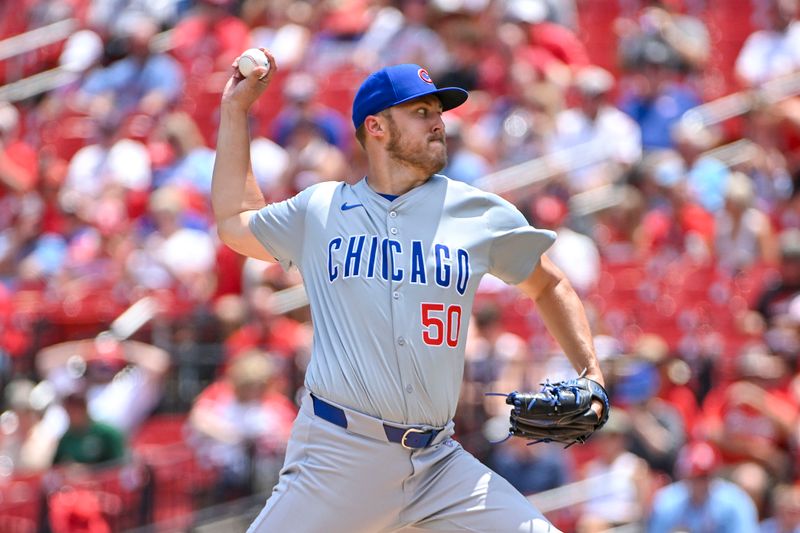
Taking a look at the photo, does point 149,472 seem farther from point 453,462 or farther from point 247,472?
point 453,462

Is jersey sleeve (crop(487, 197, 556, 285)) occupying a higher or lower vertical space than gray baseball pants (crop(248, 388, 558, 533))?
higher

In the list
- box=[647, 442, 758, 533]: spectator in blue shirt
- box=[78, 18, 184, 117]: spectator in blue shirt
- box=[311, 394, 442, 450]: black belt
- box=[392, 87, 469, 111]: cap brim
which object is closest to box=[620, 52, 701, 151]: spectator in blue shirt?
box=[647, 442, 758, 533]: spectator in blue shirt

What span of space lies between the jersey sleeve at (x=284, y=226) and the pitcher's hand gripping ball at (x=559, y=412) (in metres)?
0.88

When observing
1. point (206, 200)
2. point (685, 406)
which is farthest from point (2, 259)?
point (685, 406)

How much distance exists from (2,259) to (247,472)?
4103 millimetres

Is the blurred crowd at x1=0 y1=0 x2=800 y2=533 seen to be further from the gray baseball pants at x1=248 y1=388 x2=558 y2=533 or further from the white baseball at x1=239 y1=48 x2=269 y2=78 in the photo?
the white baseball at x1=239 y1=48 x2=269 y2=78

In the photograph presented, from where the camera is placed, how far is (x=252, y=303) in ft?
33.5

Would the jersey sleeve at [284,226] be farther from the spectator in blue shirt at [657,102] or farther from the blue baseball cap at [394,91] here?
the spectator in blue shirt at [657,102]

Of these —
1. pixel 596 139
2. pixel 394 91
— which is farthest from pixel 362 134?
pixel 596 139

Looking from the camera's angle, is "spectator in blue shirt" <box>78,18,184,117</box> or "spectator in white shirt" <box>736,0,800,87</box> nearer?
"spectator in white shirt" <box>736,0,800,87</box>

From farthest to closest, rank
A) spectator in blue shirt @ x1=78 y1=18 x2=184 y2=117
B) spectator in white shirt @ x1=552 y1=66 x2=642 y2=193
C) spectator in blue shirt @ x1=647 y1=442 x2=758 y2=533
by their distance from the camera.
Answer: spectator in blue shirt @ x1=78 y1=18 x2=184 y2=117 → spectator in white shirt @ x1=552 y1=66 x2=642 y2=193 → spectator in blue shirt @ x1=647 y1=442 x2=758 y2=533

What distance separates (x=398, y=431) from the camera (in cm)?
476

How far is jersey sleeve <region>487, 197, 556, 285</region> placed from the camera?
489 cm

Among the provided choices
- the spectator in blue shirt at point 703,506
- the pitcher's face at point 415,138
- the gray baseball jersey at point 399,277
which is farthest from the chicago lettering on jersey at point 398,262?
the spectator in blue shirt at point 703,506
